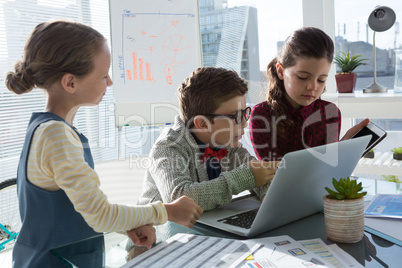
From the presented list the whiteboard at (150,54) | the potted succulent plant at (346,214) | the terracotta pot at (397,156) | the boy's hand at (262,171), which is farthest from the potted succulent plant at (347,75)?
the potted succulent plant at (346,214)

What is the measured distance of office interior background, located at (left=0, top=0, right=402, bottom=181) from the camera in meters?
2.58

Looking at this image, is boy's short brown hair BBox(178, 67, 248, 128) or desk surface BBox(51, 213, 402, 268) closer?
desk surface BBox(51, 213, 402, 268)

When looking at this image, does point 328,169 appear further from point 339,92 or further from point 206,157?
point 339,92

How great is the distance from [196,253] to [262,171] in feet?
1.38

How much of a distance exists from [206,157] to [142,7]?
174cm

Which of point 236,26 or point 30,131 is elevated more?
point 236,26

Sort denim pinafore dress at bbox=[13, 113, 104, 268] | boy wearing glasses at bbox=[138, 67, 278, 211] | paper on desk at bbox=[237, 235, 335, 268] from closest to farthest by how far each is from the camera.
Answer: paper on desk at bbox=[237, 235, 335, 268], denim pinafore dress at bbox=[13, 113, 104, 268], boy wearing glasses at bbox=[138, 67, 278, 211]

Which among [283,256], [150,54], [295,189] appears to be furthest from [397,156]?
[283,256]

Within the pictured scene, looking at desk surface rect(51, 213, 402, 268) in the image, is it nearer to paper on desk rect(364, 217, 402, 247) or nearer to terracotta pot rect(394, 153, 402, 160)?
paper on desk rect(364, 217, 402, 247)

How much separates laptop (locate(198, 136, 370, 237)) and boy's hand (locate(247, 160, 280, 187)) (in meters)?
0.09

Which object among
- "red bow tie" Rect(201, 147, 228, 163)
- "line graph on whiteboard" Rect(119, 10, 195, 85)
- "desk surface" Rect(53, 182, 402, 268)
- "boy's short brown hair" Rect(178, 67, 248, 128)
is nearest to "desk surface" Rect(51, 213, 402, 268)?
"desk surface" Rect(53, 182, 402, 268)

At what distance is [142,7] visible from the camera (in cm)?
269

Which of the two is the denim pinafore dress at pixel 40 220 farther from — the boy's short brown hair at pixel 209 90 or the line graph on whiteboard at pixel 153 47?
the line graph on whiteboard at pixel 153 47

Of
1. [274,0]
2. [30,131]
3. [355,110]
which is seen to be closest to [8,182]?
[30,131]
